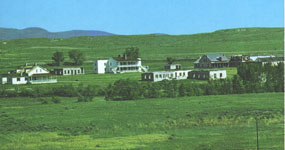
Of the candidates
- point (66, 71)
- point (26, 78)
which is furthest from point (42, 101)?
point (66, 71)

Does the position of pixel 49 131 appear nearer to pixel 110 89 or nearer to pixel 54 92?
pixel 110 89

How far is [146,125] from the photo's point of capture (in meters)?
26.2

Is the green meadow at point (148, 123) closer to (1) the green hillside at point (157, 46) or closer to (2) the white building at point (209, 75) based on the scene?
(2) the white building at point (209, 75)

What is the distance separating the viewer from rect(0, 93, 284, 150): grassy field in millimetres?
21703

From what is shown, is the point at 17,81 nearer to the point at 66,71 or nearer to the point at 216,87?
the point at 66,71

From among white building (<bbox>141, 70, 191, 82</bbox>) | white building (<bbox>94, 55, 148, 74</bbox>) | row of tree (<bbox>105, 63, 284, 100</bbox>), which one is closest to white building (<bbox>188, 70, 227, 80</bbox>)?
white building (<bbox>141, 70, 191, 82</bbox>)

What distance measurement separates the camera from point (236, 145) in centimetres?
2092

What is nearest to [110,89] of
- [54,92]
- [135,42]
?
[54,92]

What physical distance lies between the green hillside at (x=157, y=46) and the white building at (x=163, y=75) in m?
55.0

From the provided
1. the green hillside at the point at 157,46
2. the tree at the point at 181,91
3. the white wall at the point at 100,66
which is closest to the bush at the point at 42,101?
the tree at the point at 181,91

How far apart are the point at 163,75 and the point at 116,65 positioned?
70.8 ft

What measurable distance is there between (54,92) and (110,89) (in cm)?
723

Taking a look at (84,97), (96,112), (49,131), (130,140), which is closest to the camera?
(130,140)

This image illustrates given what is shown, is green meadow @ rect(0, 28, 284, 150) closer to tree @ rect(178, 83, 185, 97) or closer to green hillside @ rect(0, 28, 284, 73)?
tree @ rect(178, 83, 185, 97)
